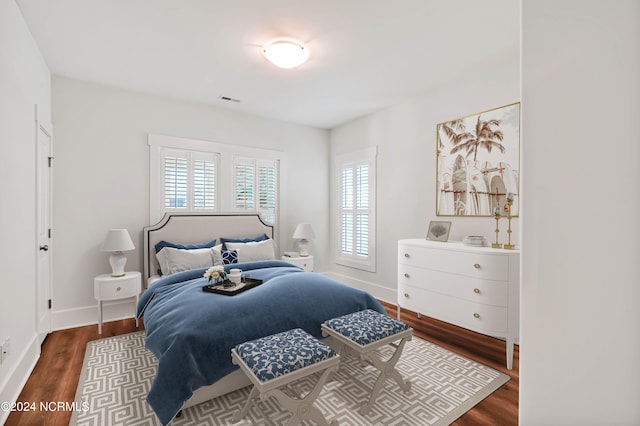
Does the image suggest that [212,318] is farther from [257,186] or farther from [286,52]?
[257,186]

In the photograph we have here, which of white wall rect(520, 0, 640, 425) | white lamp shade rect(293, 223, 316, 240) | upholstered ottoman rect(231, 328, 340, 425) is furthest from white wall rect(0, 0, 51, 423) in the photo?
white lamp shade rect(293, 223, 316, 240)

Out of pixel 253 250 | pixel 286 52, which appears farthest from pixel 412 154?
pixel 253 250

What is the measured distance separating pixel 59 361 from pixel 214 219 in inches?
81.2

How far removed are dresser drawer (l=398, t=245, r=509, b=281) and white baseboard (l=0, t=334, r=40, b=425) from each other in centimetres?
324

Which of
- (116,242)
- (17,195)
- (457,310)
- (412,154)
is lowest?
(457,310)

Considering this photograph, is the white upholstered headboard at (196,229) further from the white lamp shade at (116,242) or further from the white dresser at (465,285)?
the white dresser at (465,285)

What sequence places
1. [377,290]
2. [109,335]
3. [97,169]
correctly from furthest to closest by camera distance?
[377,290], [97,169], [109,335]

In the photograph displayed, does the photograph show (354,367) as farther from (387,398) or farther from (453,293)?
(453,293)

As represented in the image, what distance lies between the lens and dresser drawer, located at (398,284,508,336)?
257 cm

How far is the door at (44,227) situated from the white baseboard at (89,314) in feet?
0.41

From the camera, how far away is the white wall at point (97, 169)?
Result: 3334 mm

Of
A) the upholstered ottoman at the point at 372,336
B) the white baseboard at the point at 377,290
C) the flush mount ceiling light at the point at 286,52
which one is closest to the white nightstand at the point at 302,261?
the white baseboard at the point at 377,290

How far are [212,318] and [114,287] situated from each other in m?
1.83

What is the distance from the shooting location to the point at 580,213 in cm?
53
